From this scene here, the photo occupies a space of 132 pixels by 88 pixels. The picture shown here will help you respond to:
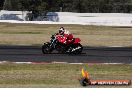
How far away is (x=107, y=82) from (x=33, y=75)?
3626mm

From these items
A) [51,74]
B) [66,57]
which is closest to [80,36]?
[66,57]

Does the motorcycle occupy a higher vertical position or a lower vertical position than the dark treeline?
higher

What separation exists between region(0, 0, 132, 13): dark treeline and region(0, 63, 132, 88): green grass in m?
66.1

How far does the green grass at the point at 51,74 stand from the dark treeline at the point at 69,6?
6605cm

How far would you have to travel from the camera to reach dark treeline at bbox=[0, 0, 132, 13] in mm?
85938

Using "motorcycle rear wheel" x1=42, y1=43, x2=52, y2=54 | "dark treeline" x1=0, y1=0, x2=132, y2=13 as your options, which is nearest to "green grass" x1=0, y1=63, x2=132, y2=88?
"motorcycle rear wheel" x1=42, y1=43, x2=52, y2=54

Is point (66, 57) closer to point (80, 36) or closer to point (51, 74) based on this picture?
point (51, 74)

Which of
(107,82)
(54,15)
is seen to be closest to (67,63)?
(107,82)

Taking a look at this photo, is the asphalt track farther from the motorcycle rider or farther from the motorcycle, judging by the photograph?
the motorcycle rider

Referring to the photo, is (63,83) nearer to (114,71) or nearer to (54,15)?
(114,71)

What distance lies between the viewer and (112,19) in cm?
6669

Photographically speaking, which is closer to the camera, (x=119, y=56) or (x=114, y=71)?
(x=114, y=71)

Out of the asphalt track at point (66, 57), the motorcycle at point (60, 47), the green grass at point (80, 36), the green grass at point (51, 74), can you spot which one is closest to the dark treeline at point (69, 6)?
the green grass at point (80, 36)

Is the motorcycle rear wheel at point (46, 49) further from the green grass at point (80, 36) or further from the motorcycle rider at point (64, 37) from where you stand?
the green grass at point (80, 36)
